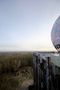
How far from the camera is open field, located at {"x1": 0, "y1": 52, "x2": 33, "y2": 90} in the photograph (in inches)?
110

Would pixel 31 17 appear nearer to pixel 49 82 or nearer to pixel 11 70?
pixel 11 70

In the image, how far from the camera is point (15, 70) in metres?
2.85

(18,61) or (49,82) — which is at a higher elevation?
(18,61)

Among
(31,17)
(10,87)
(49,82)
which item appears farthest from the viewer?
(31,17)

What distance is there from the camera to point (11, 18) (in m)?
2.91

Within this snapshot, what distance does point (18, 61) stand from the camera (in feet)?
9.37

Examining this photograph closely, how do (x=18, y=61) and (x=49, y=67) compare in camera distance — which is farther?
(x=18, y=61)

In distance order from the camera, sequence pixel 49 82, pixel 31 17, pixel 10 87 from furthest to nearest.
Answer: pixel 31 17, pixel 10 87, pixel 49 82

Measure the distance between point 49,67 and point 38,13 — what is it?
5.01 ft

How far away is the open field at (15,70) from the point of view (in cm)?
280

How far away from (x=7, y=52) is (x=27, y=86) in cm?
72

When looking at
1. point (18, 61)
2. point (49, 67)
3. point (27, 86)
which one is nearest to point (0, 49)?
point (18, 61)

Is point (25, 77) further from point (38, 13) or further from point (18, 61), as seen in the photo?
point (38, 13)

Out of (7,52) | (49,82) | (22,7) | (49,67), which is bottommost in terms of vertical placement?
(49,82)
